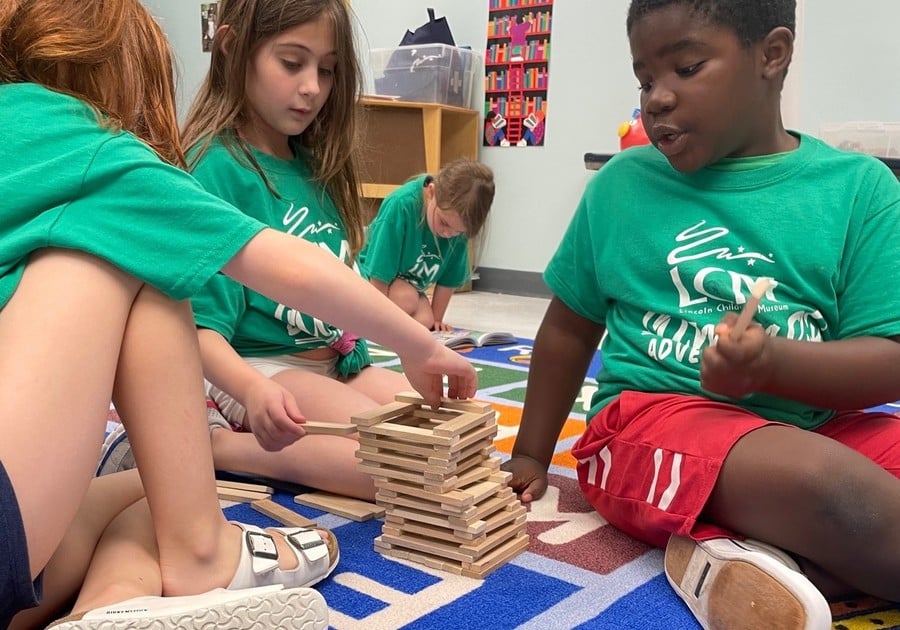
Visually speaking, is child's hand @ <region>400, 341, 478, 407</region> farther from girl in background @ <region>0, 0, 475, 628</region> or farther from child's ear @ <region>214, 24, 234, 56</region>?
child's ear @ <region>214, 24, 234, 56</region>

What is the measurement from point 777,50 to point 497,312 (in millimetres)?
1858

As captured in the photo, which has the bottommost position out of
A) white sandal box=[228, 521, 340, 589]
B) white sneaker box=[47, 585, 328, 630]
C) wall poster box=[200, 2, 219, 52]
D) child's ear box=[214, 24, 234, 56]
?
white sandal box=[228, 521, 340, 589]

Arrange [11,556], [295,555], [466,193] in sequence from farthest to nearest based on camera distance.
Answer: [466,193] → [295,555] → [11,556]

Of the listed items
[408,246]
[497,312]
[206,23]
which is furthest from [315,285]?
[206,23]

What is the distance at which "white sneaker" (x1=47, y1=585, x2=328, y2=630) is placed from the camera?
0.54m

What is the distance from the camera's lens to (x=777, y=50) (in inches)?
35.4

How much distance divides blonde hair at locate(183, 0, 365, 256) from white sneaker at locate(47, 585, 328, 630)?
66 cm

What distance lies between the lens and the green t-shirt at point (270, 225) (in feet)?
3.46

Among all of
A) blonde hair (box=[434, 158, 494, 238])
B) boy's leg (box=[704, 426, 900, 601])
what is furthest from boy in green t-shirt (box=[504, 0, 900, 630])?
blonde hair (box=[434, 158, 494, 238])

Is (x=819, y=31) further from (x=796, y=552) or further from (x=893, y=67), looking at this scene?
(x=796, y=552)

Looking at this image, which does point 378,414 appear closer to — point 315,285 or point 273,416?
point 273,416

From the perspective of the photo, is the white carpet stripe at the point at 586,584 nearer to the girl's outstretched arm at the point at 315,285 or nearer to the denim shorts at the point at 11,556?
the girl's outstretched arm at the point at 315,285

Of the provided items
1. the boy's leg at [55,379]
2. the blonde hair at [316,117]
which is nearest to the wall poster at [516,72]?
the blonde hair at [316,117]

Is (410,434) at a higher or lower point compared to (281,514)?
higher
